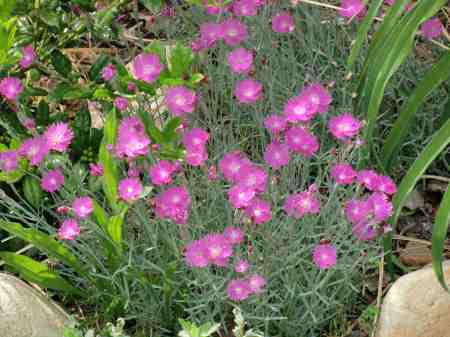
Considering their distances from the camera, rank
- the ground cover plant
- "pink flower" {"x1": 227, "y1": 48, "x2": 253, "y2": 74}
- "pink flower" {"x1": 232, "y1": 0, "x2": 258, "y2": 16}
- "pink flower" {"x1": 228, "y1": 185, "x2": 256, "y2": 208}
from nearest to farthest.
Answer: "pink flower" {"x1": 228, "y1": 185, "x2": 256, "y2": 208}, the ground cover plant, "pink flower" {"x1": 227, "y1": 48, "x2": 253, "y2": 74}, "pink flower" {"x1": 232, "y1": 0, "x2": 258, "y2": 16}

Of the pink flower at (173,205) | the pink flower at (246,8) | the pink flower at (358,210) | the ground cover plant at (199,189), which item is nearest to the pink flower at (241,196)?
the ground cover plant at (199,189)

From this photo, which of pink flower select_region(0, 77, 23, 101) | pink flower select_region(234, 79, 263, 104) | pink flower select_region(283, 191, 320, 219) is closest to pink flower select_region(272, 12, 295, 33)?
pink flower select_region(234, 79, 263, 104)

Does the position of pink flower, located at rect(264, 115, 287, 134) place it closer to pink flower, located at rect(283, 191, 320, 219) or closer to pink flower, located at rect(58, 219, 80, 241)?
pink flower, located at rect(283, 191, 320, 219)

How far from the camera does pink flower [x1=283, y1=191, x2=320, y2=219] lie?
5.06ft

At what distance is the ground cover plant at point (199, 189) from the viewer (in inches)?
61.1

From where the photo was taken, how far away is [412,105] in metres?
1.79

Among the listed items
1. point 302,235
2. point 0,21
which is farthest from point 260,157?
point 0,21

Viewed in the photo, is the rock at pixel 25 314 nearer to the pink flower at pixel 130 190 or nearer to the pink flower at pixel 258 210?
the pink flower at pixel 130 190

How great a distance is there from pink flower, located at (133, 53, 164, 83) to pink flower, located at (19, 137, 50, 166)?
24cm

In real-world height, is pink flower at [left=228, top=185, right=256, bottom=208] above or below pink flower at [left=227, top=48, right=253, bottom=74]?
below

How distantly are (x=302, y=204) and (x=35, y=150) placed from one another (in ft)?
1.86

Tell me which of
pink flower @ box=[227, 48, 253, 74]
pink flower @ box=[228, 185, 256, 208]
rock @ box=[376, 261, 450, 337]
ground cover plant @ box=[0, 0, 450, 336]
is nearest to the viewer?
pink flower @ box=[228, 185, 256, 208]

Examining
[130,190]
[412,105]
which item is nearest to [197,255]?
[130,190]

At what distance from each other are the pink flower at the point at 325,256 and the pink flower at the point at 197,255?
228 mm
